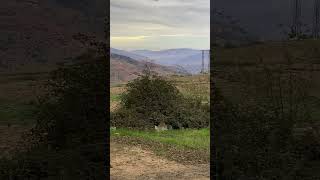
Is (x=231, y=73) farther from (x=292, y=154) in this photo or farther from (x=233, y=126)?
(x=292, y=154)

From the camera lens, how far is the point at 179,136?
26.7ft

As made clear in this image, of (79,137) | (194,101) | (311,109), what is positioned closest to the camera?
(79,137)

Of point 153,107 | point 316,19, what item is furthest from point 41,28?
point 153,107

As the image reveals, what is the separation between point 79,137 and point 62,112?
249mm

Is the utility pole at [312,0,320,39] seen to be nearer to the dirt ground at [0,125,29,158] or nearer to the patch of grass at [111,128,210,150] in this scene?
the dirt ground at [0,125,29,158]

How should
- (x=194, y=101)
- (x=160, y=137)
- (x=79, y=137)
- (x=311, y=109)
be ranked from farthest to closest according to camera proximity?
1. (x=194, y=101)
2. (x=160, y=137)
3. (x=311, y=109)
4. (x=79, y=137)

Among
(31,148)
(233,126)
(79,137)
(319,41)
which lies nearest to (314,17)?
(319,41)

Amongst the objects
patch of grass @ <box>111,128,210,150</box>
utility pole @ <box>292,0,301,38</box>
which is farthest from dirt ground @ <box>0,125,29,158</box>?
patch of grass @ <box>111,128,210,150</box>

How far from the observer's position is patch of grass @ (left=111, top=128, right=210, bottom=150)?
7.36m

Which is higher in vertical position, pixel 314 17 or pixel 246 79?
pixel 314 17

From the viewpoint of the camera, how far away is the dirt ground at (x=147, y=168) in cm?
555

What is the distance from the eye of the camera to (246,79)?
3918 mm

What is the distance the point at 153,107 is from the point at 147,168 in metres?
3.23

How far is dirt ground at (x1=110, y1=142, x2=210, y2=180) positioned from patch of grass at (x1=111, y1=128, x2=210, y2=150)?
72 centimetres
